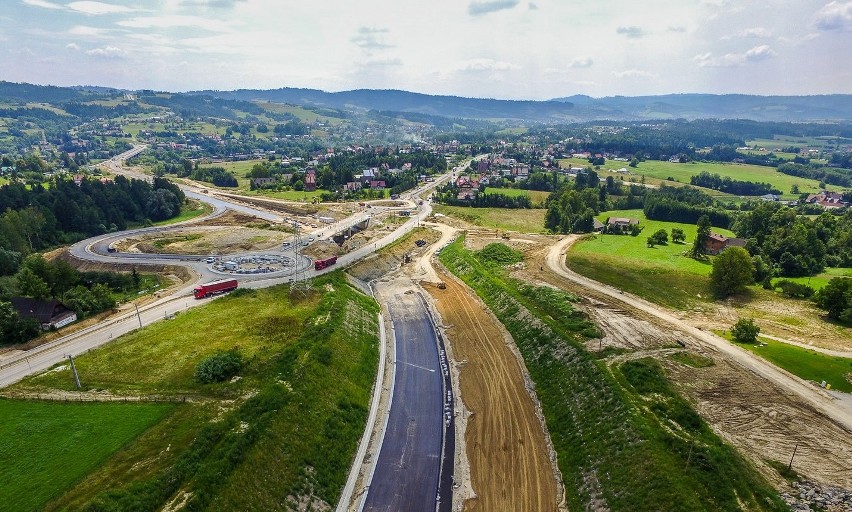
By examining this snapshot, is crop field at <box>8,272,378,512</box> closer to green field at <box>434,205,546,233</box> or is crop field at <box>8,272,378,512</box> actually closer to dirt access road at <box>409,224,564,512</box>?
dirt access road at <box>409,224,564,512</box>

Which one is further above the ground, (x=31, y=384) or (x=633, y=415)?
(x=633, y=415)

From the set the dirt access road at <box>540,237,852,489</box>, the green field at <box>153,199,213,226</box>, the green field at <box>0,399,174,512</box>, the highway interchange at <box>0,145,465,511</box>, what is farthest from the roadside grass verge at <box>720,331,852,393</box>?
the green field at <box>153,199,213,226</box>

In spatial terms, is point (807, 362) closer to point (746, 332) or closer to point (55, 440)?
point (746, 332)

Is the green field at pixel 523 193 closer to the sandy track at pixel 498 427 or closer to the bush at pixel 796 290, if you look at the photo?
the bush at pixel 796 290

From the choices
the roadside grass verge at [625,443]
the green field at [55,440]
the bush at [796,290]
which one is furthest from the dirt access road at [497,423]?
the bush at [796,290]

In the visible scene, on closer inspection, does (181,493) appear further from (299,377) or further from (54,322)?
(54,322)

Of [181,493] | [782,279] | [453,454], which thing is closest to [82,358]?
[181,493]

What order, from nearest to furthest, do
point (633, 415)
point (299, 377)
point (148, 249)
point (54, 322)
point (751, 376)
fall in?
point (633, 415), point (299, 377), point (751, 376), point (54, 322), point (148, 249)
